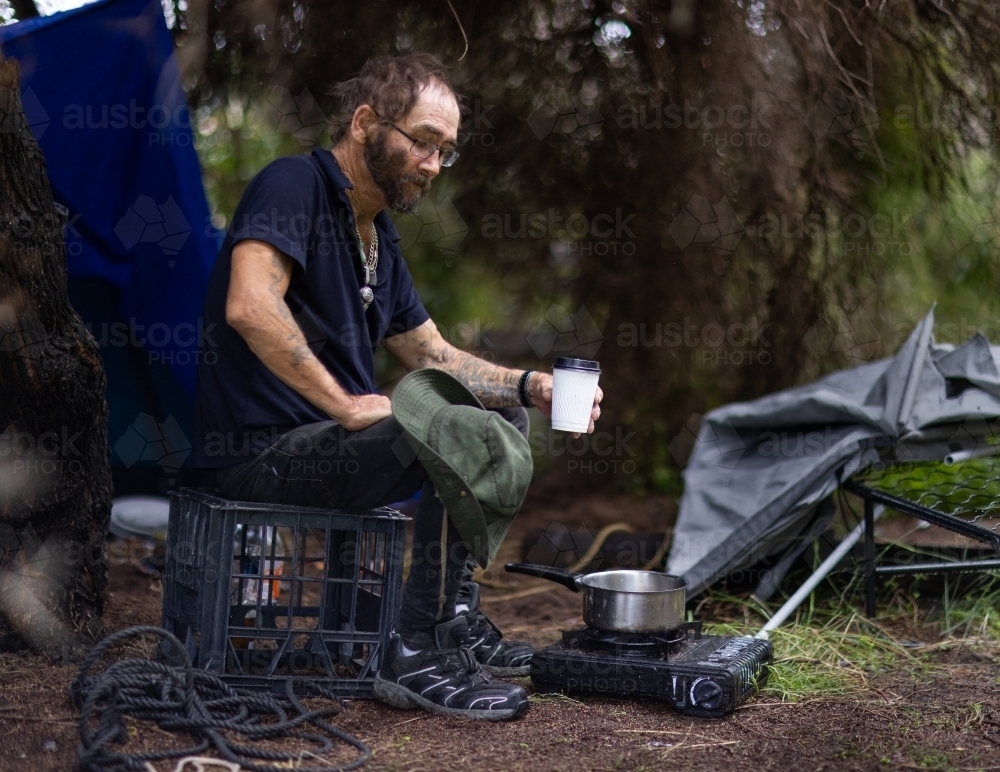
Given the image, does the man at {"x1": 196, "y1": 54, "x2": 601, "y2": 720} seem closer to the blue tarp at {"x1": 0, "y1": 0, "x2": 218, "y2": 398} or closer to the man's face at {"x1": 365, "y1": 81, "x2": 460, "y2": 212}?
the man's face at {"x1": 365, "y1": 81, "x2": 460, "y2": 212}

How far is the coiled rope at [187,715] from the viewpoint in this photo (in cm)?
198

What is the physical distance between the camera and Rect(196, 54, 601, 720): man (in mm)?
2461

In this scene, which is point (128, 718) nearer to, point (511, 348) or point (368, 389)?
point (368, 389)

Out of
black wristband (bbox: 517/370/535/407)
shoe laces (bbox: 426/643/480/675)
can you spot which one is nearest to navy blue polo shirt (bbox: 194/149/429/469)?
black wristband (bbox: 517/370/535/407)

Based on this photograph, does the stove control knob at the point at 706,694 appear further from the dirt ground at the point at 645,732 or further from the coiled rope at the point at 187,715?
the coiled rope at the point at 187,715

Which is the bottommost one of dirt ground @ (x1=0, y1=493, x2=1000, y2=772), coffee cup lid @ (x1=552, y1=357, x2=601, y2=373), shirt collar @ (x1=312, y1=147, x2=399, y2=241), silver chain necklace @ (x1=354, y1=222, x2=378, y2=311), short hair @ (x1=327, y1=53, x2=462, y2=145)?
dirt ground @ (x1=0, y1=493, x2=1000, y2=772)

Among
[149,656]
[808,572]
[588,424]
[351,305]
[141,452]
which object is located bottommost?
[149,656]

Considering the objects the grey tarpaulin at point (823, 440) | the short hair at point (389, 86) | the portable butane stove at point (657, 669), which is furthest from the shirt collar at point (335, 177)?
the grey tarpaulin at point (823, 440)

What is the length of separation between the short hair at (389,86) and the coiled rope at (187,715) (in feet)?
4.91

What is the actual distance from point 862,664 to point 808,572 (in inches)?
27.7

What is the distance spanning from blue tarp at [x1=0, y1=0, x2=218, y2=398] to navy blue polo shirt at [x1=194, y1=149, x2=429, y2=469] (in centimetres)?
73

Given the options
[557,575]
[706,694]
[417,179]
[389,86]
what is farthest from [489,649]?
[389,86]

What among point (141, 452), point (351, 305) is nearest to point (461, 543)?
point (351, 305)

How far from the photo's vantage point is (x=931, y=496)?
3393 millimetres
